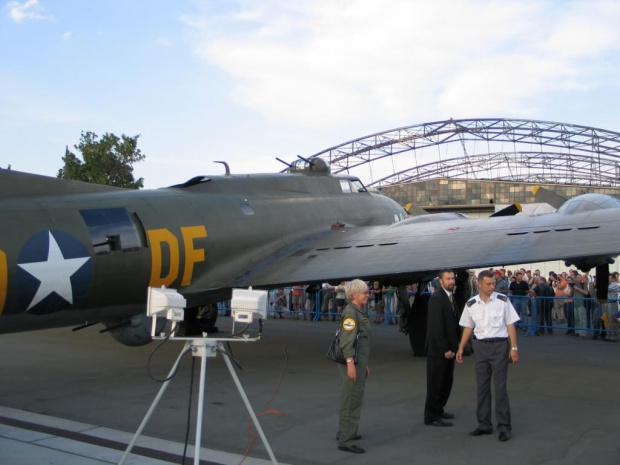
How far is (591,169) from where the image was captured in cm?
7069

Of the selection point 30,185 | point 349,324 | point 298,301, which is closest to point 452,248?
point 349,324

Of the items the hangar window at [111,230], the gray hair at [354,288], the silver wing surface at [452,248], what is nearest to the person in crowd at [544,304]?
the silver wing surface at [452,248]

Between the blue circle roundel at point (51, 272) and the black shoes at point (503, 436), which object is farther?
the blue circle roundel at point (51, 272)

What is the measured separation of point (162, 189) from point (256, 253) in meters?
2.52

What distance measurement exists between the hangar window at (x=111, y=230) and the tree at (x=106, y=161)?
77.0 feet

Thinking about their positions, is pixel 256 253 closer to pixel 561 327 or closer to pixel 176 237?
pixel 176 237

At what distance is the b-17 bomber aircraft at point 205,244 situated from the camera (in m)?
10.3

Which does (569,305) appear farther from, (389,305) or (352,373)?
(352,373)

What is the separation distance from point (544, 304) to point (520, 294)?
1239 mm

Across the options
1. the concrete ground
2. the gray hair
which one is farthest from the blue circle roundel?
the gray hair

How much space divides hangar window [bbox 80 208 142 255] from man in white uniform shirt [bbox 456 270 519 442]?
6.28 meters

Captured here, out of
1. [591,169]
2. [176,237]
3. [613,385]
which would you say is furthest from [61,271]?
[591,169]

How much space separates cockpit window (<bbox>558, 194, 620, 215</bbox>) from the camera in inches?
543

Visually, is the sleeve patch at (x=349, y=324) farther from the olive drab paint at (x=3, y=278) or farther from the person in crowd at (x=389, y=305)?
the person in crowd at (x=389, y=305)
